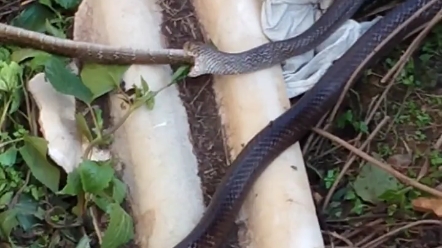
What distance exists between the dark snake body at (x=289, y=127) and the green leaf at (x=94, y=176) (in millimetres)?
346

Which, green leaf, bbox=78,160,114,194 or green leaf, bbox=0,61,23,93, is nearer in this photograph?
green leaf, bbox=78,160,114,194

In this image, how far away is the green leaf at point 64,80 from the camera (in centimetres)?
302

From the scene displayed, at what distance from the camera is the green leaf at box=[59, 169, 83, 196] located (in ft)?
9.34

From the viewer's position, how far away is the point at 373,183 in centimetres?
283

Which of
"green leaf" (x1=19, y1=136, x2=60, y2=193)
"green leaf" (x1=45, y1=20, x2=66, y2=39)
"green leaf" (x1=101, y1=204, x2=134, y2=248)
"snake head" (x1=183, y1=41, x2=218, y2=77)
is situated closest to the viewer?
"green leaf" (x1=101, y1=204, x2=134, y2=248)

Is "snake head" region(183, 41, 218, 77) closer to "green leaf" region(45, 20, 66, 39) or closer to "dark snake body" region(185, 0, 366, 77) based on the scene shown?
"dark snake body" region(185, 0, 366, 77)

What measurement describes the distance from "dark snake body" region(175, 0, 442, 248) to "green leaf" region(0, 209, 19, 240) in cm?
61

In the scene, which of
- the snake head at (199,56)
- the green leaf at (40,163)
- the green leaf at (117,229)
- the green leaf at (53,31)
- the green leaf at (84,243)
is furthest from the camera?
the green leaf at (53,31)

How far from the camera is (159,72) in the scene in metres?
3.19

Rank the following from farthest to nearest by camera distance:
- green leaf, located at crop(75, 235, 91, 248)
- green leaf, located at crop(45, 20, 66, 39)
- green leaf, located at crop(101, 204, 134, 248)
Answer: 1. green leaf, located at crop(45, 20, 66, 39)
2. green leaf, located at crop(75, 235, 91, 248)
3. green leaf, located at crop(101, 204, 134, 248)

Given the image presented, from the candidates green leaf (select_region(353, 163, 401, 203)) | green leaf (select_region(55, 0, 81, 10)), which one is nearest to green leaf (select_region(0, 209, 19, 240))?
green leaf (select_region(55, 0, 81, 10))

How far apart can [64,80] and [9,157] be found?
33cm

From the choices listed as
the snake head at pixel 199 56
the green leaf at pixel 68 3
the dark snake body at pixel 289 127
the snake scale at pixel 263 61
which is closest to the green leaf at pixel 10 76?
the snake scale at pixel 263 61

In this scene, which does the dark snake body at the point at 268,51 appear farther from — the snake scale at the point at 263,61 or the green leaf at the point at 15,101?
the green leaf at the point at 15,101
